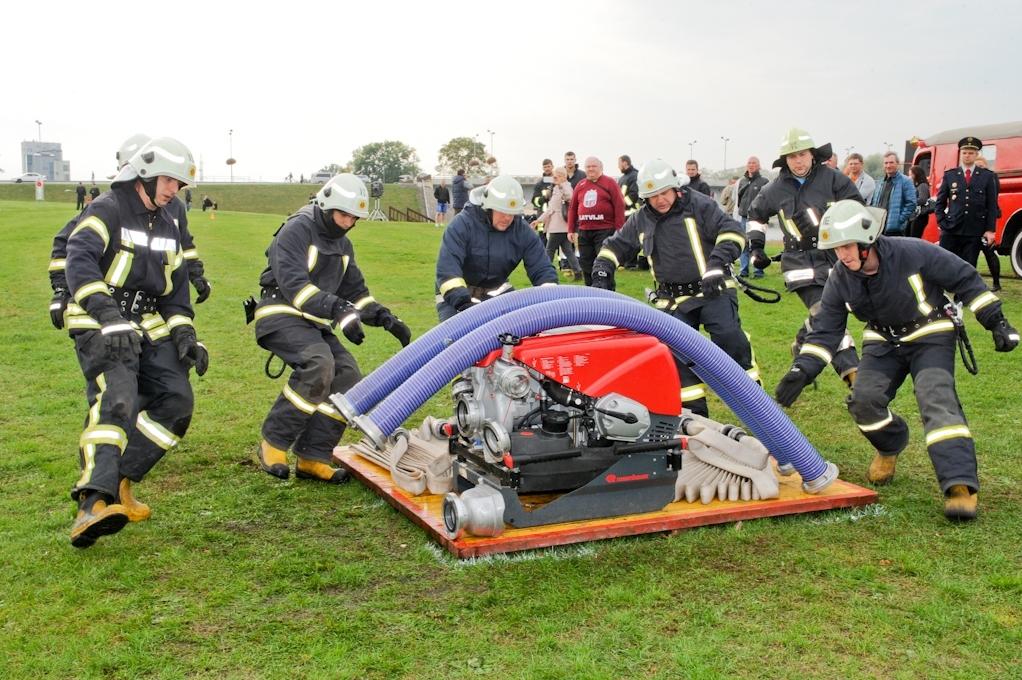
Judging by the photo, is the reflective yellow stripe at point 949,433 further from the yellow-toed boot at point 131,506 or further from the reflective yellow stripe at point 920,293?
the yellow-toed boot at point 131,506

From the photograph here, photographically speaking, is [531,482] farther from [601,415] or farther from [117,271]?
[117,271]

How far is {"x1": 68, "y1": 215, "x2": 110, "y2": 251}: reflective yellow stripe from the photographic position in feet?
17.0

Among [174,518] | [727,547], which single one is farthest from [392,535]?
[727,547]

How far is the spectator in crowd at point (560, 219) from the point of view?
1577 centimetres

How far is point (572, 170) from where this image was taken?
16.4 metres

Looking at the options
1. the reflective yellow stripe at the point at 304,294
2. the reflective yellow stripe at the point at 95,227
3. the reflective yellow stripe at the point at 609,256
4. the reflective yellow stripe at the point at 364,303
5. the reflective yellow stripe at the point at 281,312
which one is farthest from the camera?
the reflective yellow stripe at the point at 609,256

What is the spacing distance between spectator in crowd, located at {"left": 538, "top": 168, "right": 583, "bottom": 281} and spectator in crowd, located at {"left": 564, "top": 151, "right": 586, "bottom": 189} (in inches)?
11.8

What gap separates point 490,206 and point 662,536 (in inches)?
109

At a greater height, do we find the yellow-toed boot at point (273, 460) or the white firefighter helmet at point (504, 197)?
the white firefighter helmet at point (504, 197)

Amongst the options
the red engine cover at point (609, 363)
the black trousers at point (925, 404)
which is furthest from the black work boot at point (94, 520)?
the black trousers at point (925, 404)

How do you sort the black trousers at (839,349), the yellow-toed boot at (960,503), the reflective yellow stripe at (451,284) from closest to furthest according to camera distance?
the yellow-toed boot at (960,503)
the reflective yellow stripe at (451,284)
the black trousers at (839,349)

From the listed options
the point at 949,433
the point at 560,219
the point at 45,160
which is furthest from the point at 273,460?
the point at 45,160

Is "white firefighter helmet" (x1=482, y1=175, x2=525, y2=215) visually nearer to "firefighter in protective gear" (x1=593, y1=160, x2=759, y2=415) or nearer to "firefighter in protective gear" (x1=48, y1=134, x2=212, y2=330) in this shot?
"firefighter in protective gear" (x1=593, y1=160, x2=759, y2=415)

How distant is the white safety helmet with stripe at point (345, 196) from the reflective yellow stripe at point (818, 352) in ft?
9.47
